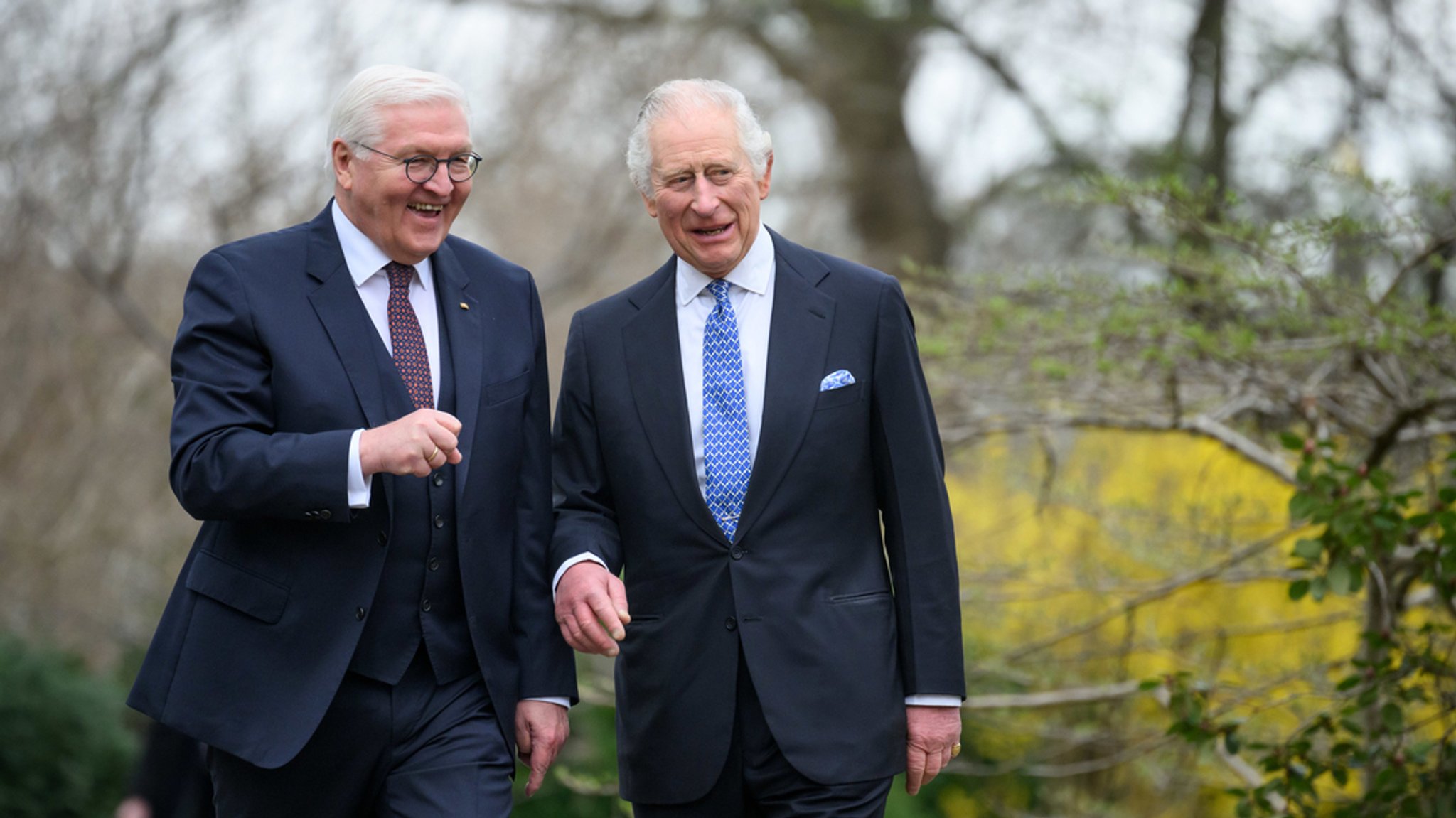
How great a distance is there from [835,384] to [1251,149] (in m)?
7.48

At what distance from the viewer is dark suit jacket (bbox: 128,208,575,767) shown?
272 centimetres

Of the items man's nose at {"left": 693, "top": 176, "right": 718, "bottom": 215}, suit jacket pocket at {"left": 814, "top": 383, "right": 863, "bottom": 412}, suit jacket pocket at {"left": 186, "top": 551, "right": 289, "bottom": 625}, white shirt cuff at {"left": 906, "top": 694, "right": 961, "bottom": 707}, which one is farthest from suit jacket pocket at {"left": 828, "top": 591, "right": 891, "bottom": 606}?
suit jacket pocket at {"left": 186, "top": 551, "right": 289, "bottom": 625}

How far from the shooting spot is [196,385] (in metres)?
2.79

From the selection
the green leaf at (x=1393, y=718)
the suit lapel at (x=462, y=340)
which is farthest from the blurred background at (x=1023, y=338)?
the suit lapel at (x=462, y=340)

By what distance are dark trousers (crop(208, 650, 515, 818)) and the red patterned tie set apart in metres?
0.53

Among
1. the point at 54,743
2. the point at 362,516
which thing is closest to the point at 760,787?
the point at 362,516

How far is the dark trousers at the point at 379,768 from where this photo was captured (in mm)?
2883

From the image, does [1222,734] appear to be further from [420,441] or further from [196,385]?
[196,385]

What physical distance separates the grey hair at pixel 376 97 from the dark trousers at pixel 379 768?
1059 mm

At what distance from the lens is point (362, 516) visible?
9.49 ft

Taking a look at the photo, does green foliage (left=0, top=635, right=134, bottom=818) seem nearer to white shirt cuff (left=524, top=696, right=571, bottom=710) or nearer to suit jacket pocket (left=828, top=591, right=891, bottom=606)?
white shirt cuff (left=524, top=696, right=571, bottom=710)

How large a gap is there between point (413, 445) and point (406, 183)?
62cm

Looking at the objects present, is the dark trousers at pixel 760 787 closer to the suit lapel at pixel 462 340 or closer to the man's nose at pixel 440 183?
the suit lapel at pixel 462 340

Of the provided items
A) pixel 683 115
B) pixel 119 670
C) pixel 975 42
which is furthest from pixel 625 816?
pixel 975 42
